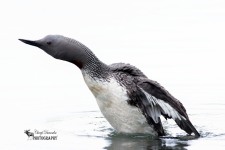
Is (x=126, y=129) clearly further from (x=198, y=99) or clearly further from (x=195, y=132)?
(x=198, y=99)

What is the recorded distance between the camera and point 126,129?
16.9 m

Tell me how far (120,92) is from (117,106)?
0.24 meters

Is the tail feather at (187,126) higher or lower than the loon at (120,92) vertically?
lower

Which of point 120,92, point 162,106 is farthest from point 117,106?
point 162,106

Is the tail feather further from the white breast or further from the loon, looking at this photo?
the white breast

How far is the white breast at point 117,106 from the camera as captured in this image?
656 inches

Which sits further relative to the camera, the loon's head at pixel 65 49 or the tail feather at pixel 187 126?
the tail feather at pixel 187 126

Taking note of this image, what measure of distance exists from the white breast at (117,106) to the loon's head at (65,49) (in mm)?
305

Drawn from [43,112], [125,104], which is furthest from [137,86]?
[43,112]

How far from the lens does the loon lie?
54.7 feet

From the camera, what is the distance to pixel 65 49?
54.5 ft

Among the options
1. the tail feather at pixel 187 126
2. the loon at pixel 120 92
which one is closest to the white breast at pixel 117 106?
the loon at pixel 120 92

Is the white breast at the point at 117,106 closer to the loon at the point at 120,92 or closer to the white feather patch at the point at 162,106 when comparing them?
the loon at the point at 120,92

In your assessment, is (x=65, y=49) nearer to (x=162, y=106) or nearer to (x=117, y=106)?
(x=117, y=106)
